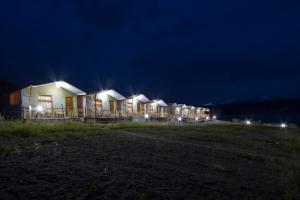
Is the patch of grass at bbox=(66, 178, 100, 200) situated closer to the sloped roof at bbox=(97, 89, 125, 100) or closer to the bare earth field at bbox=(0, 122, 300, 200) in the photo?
the bare earth field at bbox=(0, 122, 300, 200)

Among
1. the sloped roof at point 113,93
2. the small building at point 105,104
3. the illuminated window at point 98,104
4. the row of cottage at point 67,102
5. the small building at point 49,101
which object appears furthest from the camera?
the sloped roof at point 113,93

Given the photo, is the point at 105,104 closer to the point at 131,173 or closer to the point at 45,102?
the point at 45,102

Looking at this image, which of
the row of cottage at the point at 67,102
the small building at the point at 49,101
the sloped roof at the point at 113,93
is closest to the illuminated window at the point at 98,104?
the row of cottage at the point at 67,102

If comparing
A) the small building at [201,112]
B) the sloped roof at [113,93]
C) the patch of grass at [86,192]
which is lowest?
the patch of grass at [86,192]

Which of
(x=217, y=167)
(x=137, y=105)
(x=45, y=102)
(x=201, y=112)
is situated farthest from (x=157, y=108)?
(x=217, y=167)

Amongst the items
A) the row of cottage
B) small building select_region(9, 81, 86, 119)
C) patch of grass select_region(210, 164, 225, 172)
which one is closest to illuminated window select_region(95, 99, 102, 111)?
the row of cottage

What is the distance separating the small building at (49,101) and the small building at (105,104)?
1292 millimetres

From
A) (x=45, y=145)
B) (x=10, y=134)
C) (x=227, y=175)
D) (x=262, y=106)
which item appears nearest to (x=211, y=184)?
(x=227, y=175)

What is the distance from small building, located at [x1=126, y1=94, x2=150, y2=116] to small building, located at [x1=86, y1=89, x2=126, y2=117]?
119 centimetres

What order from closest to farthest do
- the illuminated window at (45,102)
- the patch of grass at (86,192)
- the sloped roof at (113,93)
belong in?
the patch of grass at (86,192) → the illuminated window at (45,102) → the sloped roof at (113,93)

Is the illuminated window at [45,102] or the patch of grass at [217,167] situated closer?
the patch of grass at [217,167]

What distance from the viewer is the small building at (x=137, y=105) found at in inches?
1297

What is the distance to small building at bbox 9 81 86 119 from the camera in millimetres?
21331

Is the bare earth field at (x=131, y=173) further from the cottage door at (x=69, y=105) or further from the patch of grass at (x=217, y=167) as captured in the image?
the cottage door at (x=69, y=105)
